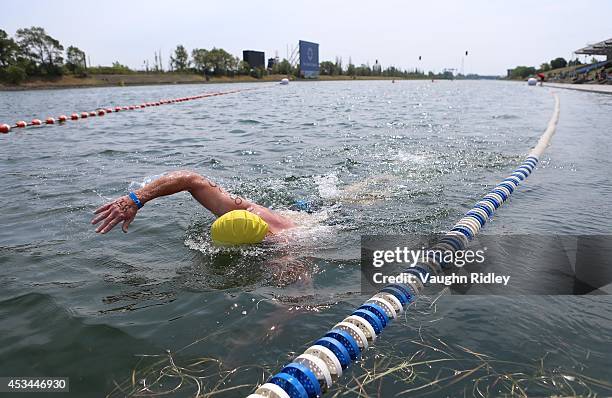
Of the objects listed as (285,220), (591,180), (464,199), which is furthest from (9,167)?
(591,180)

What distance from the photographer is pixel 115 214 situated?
330cm

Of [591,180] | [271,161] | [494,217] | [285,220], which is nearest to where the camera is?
[285,220]

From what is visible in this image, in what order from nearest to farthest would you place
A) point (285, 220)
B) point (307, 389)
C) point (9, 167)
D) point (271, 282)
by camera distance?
1. point (307, 389)
2. point (271, 282)
3. point (285, 220)
4. point (9, 167)

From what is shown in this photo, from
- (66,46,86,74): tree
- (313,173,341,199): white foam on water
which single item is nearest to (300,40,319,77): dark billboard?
(66,46,86,74): tree

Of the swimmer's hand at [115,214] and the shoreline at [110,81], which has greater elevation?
the shoreline at [110,81]

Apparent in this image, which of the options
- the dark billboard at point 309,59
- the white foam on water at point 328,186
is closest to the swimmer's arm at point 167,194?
the white foam on water at point 328,186

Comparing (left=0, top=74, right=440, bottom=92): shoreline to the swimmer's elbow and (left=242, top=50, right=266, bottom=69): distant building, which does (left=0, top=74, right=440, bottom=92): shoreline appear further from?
the swimmer's elbow

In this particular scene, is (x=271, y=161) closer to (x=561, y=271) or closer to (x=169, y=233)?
(x=169, y=233)

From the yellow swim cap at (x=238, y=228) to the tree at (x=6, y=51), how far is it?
196 ft

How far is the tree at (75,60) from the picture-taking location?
57.9 meters

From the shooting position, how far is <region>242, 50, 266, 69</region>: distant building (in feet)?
307

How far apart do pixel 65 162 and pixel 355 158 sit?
18.7 ft

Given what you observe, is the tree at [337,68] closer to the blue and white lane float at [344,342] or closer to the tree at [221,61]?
the tree at [221,61]

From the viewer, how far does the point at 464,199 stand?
5.77 meters
